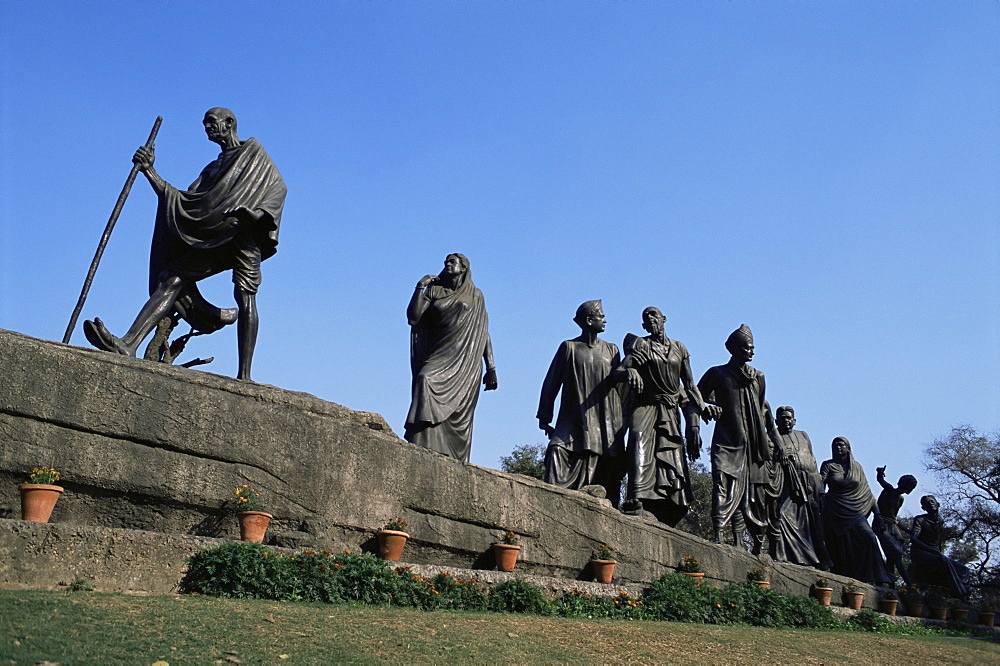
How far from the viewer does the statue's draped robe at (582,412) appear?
38.3 ft

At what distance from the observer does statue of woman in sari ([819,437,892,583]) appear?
1644cm

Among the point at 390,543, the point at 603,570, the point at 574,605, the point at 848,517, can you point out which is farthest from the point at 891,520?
the point at 390,543

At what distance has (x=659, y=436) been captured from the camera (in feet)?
40.7

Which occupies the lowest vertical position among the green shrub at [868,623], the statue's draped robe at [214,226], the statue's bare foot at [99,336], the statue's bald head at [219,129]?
the green shrub at [868,623]

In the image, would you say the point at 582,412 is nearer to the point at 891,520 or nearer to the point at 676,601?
the point at 676,601

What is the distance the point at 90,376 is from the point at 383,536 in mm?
2569

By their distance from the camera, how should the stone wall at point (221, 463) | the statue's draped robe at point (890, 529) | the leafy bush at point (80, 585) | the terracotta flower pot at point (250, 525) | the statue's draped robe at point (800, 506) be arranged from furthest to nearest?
the statue's draped robe at point (890, 529), the statue's draped robe at point (800, 506), the terracotta flower pot at point (250, 525), the stone wall at point (221, 463), the leafy bush at point (80, 585)

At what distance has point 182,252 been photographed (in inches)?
332

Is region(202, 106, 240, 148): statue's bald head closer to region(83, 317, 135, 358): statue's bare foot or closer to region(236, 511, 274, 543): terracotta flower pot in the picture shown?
region(83, 317, 135, 358): statue's bare foot

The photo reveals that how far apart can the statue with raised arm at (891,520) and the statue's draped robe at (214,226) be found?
13.3 m

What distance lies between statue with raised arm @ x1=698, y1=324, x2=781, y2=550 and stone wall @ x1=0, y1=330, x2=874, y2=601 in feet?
18.2

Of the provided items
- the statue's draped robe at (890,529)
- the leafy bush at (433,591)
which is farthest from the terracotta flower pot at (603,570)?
the statue's draped robe at (890,529)

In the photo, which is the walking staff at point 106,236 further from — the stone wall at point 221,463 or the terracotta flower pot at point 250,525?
the terracotta flower pot at point 250,525

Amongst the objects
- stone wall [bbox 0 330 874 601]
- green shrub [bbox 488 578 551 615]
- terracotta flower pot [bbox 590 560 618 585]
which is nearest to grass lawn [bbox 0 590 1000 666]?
green shrub [bbox 488 578 551 615]
